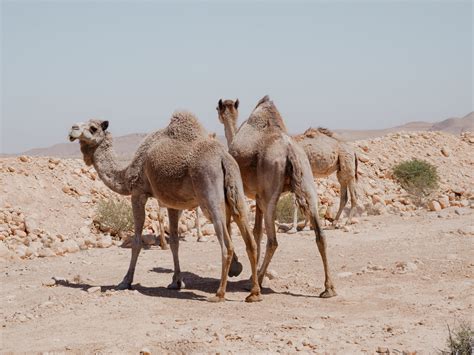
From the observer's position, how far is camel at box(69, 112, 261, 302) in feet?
29.0

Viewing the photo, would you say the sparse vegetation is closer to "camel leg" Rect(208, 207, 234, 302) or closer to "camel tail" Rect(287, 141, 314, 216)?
"camel tail" Rect(287, 141, 314, 216)

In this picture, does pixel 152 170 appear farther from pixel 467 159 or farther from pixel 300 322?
pixel 467 159

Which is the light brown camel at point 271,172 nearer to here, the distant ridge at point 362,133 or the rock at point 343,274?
the rock at point 343,274

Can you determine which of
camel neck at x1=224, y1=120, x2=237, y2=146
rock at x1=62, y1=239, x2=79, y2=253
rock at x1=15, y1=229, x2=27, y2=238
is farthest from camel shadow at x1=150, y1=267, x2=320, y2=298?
rock at x1=15, y1=229, x2=27, y2=238

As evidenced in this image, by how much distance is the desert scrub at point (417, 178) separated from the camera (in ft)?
78.3

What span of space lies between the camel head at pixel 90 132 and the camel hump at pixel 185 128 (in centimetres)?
126

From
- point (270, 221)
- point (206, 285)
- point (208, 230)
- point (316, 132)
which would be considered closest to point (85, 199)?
point (208, 230)

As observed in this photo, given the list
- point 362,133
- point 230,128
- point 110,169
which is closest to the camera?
point 110,169

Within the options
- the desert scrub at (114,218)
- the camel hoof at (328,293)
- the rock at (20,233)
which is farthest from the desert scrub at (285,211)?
the camel hoof at (328,293)

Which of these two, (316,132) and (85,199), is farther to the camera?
(85,199)

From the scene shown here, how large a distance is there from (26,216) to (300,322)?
10.3 metres

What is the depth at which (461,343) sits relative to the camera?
6734mm

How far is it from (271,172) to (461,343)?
11.8 feet

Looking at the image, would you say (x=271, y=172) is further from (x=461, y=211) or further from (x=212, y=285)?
(x=461, y=211)
